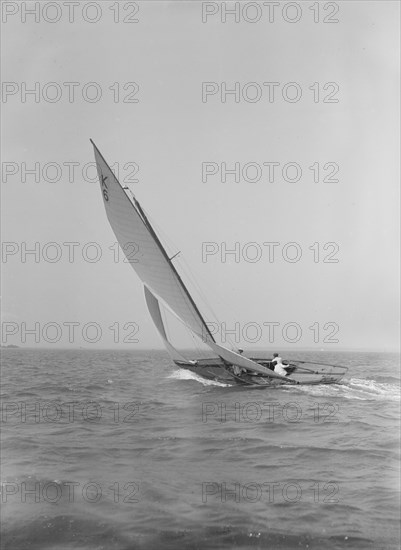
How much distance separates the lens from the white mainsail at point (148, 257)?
65.8ft

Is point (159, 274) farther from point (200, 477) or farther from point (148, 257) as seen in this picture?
point (200, 477)

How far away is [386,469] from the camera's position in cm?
→ 948

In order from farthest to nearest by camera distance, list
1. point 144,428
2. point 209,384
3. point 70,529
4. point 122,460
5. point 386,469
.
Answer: point 209,384 → point 144,428 → point 122,460 → point 386,469 → point 70,529

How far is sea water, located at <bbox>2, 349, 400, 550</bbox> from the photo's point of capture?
687 centimetres

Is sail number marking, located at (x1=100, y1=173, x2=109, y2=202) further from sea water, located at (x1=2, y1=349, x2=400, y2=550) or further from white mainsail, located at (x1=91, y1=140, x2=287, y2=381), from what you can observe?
sea water, located at (x1=2, y1=349, x2=400, y2=550)

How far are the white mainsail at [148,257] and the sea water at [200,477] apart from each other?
17.9 ft

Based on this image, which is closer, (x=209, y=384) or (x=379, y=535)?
(x=379, y=535)

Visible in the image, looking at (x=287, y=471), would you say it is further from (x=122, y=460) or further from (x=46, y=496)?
(x=46, y=496)

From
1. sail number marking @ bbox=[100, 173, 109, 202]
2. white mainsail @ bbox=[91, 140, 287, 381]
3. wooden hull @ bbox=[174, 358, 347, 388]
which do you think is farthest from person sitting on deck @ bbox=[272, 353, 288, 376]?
sail number marking @ bbox=[100, 173, 109, 202]

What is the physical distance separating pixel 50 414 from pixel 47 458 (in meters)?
5.86

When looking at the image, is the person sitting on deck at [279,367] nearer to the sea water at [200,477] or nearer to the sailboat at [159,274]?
the sailboat at [159,274]

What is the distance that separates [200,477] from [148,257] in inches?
503

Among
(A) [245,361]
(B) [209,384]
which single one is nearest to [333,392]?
(A) [245,361]

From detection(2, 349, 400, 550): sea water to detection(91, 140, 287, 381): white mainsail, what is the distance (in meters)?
5.45
